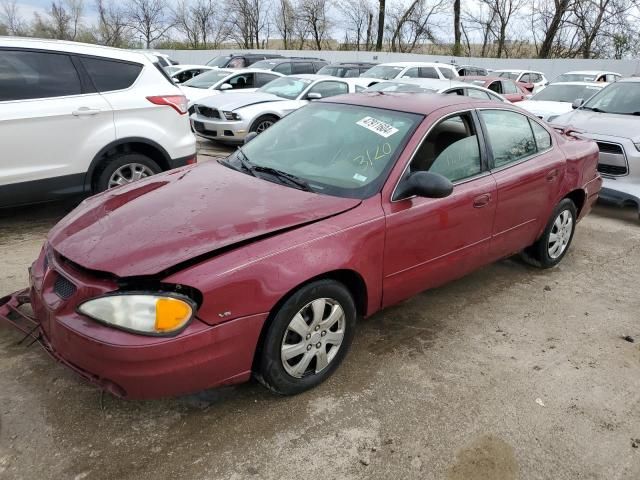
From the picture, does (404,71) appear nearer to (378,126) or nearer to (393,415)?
(378,126)

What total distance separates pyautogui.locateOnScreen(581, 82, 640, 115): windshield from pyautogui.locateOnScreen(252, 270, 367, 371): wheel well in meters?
6.20

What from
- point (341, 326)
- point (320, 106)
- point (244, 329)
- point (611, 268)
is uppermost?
point (320, 106)

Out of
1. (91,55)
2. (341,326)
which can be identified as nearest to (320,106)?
(341,326)

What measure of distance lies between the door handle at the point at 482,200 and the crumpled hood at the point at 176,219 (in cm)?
105

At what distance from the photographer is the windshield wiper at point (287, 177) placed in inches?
123

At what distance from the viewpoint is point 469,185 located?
11.6ft

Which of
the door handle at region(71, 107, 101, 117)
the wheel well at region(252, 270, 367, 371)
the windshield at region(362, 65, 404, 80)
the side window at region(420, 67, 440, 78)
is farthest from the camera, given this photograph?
the side window at region(420, 67, 440, 78)

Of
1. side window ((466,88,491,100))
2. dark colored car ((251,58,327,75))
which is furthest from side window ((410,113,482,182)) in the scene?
dark colored car ((251,58,327,75))

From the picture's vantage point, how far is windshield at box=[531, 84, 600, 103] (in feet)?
35.8

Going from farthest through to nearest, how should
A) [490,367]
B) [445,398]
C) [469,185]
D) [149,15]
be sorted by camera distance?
[149,15]
[469,185]
[490,367]
[445,398]

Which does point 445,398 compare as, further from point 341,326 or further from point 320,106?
point 320,106

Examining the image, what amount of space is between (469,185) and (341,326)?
1.39 m

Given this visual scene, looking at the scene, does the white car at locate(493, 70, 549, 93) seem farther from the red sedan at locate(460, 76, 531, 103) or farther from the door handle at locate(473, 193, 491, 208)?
the door handle at locate(473, 193, 491, 208)

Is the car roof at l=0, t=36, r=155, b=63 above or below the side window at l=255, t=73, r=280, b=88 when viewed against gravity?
above
